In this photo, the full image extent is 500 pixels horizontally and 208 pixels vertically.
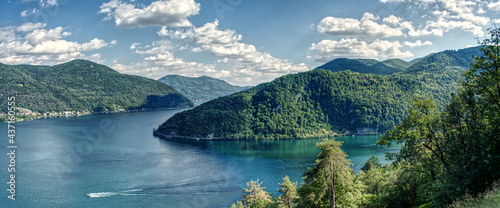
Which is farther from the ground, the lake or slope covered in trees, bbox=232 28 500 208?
slope covered in trees, bbox=232 28 500 208

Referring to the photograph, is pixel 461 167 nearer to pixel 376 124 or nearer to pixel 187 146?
pixel 187 146

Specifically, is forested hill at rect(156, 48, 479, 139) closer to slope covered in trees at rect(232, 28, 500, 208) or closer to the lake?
the lake

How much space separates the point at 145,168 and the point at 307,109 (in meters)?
109

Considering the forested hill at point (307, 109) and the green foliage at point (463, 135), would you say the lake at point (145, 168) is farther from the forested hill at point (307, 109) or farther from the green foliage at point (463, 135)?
the green foliage at point (463, 135)

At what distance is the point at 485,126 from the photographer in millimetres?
16250

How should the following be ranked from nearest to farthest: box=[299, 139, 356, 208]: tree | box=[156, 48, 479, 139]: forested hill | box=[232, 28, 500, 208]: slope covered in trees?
box=[232, 28, 500, 208]: slope covered in trees, box=[299, 139, 356, 208]: tree, box=[156, 48, 479, 139]: forested hill

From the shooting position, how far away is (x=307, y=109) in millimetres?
169375

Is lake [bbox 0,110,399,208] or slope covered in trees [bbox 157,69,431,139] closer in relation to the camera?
lake [bbox 0,110,399,208]

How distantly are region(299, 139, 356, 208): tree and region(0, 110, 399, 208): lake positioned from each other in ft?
114

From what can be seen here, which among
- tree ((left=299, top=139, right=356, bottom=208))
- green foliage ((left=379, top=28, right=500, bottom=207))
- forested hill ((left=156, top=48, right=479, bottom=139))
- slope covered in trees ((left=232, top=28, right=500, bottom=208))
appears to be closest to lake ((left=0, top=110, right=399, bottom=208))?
forested hill ((left=156, top=48, right=479, bottom=139))

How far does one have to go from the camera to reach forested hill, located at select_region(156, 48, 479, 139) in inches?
5595

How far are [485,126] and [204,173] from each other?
63713 millimetres

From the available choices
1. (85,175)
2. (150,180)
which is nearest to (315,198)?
(150,180)

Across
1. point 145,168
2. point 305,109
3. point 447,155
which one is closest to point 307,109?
point 305,109
